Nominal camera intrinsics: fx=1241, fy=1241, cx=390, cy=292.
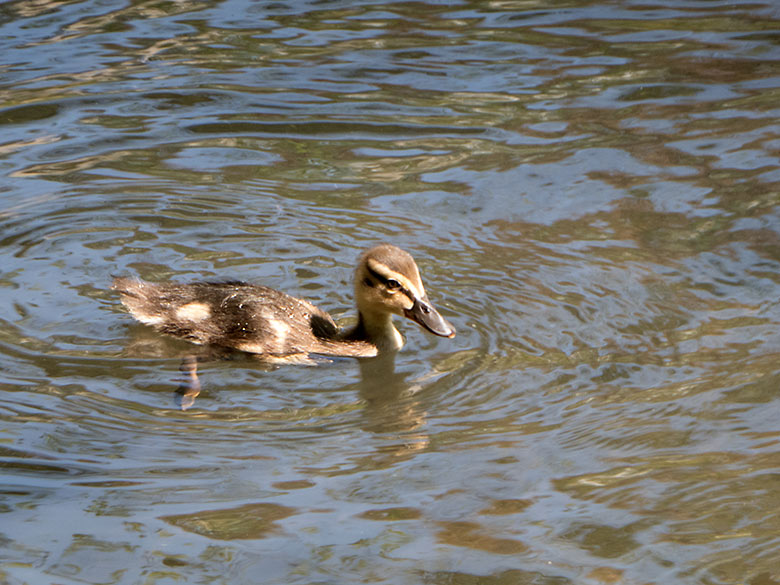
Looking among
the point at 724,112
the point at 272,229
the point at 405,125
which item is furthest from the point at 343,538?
the point at 724,112

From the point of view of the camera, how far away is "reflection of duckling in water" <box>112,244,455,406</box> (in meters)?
5.10

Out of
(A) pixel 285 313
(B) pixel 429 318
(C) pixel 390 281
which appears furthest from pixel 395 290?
(A) pixel 285 313

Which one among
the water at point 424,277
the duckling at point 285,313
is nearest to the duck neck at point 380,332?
the duckling at point 285,313

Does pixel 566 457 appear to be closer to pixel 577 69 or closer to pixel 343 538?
pixel 343 538

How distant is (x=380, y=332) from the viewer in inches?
208

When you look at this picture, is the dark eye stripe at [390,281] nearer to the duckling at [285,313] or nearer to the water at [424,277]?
the duckling at [285,313]

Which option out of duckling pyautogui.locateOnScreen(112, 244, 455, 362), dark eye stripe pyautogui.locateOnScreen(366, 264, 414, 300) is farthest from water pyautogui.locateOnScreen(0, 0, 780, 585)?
dark eye stripe pyautogui.locateOnScreen(366, 264, 414, 300)

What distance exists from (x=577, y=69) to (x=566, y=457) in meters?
4.58

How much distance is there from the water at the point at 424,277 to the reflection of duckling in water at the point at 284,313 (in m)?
0.11

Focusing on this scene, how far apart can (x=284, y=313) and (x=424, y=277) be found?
758 millimetres

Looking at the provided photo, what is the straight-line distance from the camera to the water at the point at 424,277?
3.71 m

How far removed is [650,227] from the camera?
5.98 m

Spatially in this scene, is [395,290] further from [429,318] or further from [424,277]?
[424,277]

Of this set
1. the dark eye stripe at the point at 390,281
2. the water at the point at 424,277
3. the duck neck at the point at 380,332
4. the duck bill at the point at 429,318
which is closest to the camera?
the water at the point at 424,277
